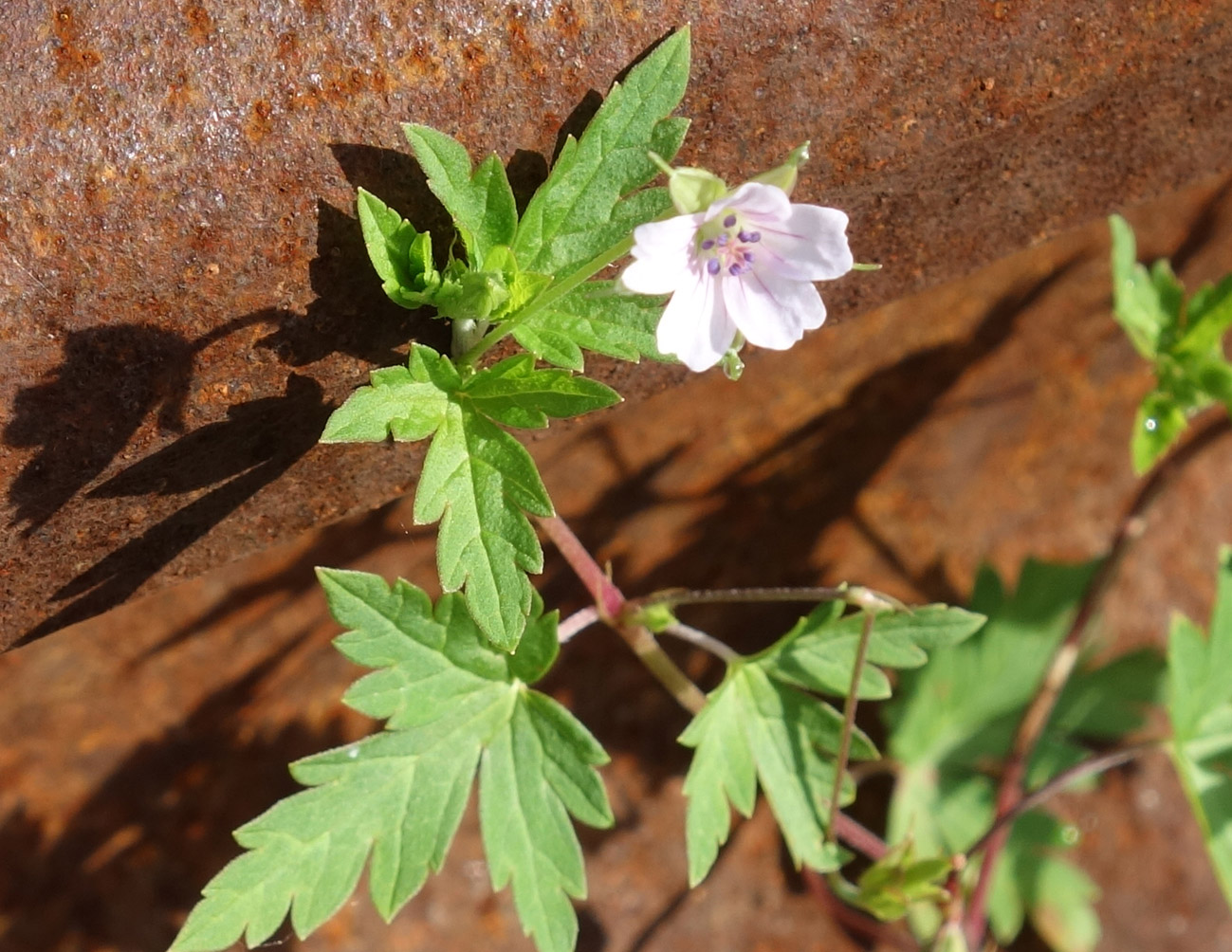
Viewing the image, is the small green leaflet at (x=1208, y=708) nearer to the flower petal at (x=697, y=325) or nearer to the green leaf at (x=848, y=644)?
the green leaf at (x=848, y=644)

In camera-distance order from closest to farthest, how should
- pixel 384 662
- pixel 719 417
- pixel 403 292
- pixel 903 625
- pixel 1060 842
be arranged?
pixel 403 292, pixel 384 662, pixel 903 625, pixel 719 417, pixel 1060 842

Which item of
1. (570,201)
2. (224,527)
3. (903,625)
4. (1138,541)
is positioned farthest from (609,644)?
(1138,541)

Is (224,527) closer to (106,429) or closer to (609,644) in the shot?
(106,429)

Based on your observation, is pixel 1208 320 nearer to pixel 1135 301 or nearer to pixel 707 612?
pixel 1135 301

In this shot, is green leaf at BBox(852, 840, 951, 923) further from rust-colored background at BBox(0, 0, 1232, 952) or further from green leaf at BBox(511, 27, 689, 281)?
green leaf at BBox(511, 27, 689, 281)

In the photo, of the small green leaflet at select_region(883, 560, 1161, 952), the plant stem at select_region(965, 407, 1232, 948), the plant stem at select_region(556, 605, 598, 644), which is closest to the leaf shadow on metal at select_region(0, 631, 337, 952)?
the plant stem at select_region(556, 605, 598, 644)

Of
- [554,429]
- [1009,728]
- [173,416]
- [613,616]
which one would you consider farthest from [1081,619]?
[173,416]

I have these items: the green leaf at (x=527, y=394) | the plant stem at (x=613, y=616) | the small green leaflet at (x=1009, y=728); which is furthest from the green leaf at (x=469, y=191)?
the small green leaflet at (x=1009, y=728)

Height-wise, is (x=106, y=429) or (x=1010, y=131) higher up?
(x=106, y=429)
